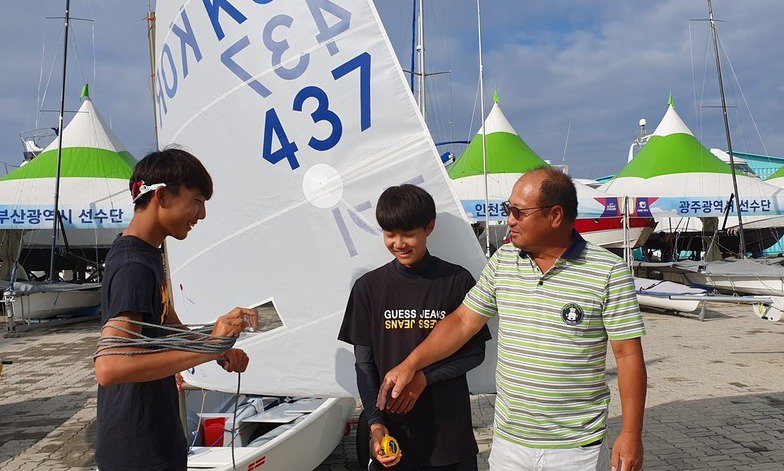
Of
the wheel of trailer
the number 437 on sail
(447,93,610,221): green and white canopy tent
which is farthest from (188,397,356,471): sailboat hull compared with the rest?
(447,93,610,221): green and white canopy tent

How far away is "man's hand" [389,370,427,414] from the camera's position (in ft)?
5.75

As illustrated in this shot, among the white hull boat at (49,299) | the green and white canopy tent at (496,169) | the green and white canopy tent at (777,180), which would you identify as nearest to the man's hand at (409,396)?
the white hull boat at (49,299)

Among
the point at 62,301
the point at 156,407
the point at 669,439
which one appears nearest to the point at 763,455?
the point at 669,439

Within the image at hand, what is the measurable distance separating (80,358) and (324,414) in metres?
6.02

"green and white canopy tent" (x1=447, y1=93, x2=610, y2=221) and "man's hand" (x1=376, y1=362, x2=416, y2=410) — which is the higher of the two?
"green and white canopy tent" (x1=447, y1=93, x2=610, y2=221)

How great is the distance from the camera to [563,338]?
65.2 inches

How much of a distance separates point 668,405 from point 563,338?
4014 mm

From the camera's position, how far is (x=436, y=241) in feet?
7.45

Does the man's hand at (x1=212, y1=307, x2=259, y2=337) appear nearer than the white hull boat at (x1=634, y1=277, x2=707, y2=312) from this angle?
Yes

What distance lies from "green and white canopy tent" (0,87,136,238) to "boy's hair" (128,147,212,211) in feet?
35.7

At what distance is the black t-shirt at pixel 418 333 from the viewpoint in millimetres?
1837

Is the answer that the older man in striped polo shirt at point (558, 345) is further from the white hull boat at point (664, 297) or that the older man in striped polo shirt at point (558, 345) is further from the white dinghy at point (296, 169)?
the white hull boat at point (664, 297)

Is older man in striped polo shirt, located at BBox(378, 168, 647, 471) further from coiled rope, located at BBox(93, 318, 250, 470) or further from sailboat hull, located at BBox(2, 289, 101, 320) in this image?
sailboat hull, located at BBox(2, 289, 101, 320)

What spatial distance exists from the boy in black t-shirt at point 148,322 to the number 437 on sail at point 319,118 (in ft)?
2.75
